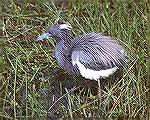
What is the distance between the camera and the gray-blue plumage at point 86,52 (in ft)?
3.60

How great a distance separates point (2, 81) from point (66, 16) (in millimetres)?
232

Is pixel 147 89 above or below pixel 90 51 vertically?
below

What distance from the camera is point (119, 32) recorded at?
112cm

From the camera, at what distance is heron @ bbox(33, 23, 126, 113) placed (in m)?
1.10

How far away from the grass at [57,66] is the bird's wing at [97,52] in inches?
0.8

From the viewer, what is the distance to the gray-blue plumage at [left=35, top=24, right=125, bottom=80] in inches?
43.2

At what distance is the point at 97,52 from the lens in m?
1.11

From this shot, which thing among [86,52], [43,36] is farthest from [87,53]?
[43,36]

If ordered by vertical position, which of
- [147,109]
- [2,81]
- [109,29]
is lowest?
[147,109]

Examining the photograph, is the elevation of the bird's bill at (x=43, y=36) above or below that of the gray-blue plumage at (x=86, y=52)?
above

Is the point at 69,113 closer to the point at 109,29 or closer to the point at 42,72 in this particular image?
the point at 42,72

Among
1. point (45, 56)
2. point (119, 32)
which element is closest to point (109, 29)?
point (119, 32)

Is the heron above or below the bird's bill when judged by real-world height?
below

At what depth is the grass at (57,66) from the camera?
111cm
